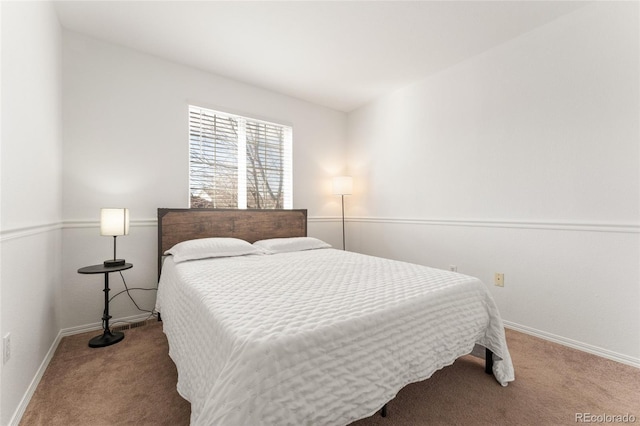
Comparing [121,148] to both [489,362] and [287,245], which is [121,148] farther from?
[489,362]

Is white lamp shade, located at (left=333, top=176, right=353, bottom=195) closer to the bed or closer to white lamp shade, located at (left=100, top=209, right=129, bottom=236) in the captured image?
the bed

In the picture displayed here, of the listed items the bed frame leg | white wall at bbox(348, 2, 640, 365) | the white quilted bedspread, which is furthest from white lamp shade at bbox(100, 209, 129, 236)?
white wall at bbox(348, 2, 640, 365)

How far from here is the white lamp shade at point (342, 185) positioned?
12.0 feet

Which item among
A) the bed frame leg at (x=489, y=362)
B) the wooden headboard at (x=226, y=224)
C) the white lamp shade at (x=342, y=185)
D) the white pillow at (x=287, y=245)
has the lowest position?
the bed frame leg at (x=489, y=362)

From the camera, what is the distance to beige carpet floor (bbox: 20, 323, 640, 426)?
1.32 meters

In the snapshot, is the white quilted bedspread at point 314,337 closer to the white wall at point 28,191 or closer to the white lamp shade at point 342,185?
the white wall at point 28,191

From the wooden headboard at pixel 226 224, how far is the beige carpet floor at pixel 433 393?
3.22 ft

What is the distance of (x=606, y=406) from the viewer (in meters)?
1.42

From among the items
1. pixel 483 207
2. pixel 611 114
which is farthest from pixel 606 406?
pixel 611 114

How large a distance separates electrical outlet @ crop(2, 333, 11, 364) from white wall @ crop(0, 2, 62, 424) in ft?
0.09

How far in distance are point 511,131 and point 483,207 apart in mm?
690

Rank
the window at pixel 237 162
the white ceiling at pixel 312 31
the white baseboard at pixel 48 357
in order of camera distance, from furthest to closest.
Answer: the window at pixel 237 162 → the white ceiling at pixel 312 31 → the white baseboard at pixel 48 357

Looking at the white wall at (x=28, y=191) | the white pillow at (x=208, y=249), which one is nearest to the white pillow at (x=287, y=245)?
the white pillow at (x=208, y=249)

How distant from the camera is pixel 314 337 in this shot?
0.94 m
